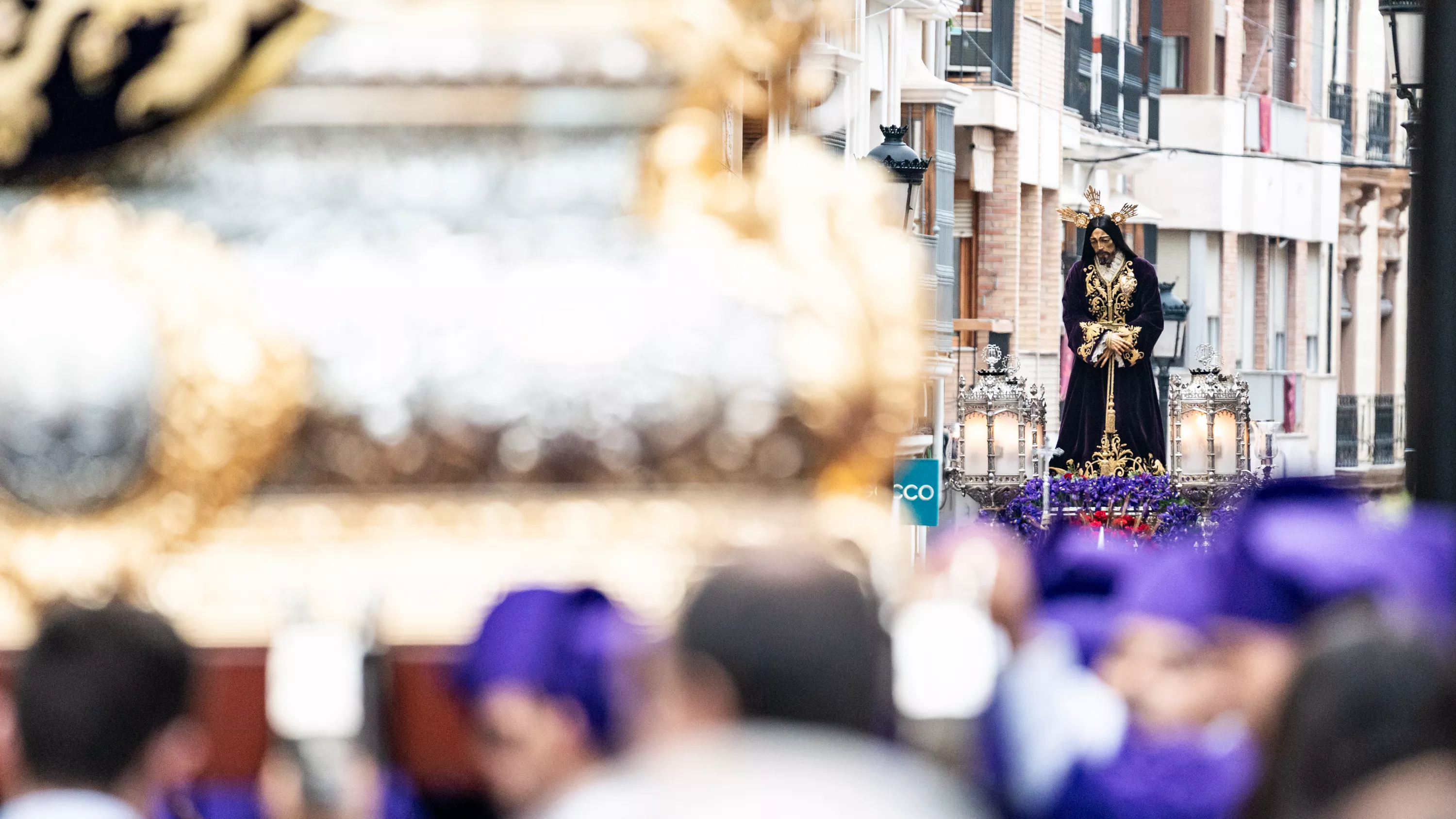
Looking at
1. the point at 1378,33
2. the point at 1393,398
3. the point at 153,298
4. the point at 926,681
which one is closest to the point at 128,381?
the point at 153,298

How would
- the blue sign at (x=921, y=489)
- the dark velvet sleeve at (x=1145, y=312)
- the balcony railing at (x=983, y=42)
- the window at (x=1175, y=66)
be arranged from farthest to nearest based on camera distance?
the window at (x=1175, y=66) → the balcony railing at (x=983, y=42) → the dark velvet sleeve at (x=1145, y=312) → the blue sign at (x=921, y=489)

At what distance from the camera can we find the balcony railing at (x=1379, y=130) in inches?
2008

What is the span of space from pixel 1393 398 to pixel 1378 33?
737cm

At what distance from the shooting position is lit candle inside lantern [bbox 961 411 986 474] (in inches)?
910

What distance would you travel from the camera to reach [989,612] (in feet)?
8.60

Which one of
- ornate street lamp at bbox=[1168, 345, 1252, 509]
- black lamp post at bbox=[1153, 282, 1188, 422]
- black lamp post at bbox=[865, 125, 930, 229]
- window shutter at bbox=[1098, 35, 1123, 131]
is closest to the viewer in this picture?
black lamp post at bbox=[865, 125, 930, 229]

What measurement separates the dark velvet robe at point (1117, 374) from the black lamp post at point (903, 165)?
908cm

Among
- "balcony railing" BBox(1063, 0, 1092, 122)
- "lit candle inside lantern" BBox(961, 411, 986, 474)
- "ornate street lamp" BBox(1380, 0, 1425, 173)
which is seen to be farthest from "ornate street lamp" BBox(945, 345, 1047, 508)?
"balcony railing" BBox(1063, 0, 1092, 122)

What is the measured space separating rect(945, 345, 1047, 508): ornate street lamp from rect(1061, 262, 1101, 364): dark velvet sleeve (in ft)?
5.11

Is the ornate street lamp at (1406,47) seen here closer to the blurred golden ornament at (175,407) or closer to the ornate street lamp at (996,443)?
the blurred golden ornament at (175,407)

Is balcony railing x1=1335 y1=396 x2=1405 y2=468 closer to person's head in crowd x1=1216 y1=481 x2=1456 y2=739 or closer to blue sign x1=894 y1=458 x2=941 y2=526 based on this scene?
blue sign x1=894 y1=458 x2=941 y2=526

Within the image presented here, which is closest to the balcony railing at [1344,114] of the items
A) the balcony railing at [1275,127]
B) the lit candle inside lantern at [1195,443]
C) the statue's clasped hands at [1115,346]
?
the balcony railing at [1275,127]

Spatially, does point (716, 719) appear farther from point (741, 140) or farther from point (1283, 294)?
point (1283, 294)

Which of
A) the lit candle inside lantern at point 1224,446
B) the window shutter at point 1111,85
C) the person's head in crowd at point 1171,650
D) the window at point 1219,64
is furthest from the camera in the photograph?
the window at point 1219,64
